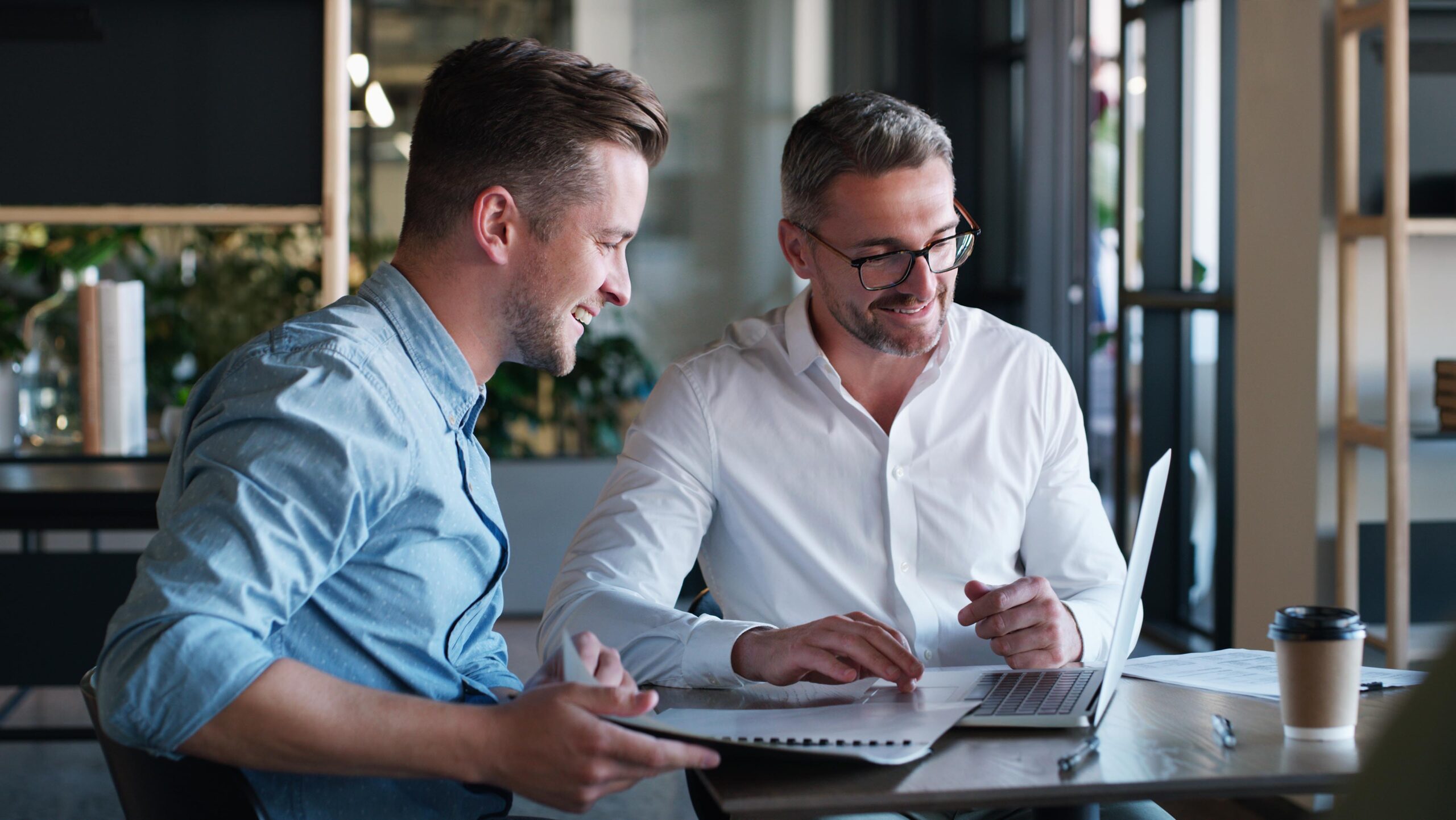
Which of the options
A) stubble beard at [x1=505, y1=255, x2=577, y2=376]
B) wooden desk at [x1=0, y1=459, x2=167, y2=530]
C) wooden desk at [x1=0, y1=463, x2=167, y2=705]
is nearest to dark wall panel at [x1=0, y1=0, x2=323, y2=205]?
wooden desk at [x1=0, y1=463, x2=167, y2=705]

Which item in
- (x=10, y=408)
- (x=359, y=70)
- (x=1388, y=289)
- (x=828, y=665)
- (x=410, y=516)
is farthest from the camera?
(x=359, y=70)

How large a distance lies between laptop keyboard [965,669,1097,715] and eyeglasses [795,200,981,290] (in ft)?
2.10

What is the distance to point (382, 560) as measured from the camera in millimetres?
1190

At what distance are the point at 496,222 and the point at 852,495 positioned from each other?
690 millimetres

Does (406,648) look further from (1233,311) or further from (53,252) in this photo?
(53,252)

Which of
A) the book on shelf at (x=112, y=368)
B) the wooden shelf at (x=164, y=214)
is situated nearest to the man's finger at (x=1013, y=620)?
the wooden shelf at (x=164, y=214)

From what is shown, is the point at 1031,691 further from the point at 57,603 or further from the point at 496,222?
the point at 57,603

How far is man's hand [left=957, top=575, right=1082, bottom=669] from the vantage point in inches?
55.9

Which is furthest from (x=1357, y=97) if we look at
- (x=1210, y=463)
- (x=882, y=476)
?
(x=882, y=476)

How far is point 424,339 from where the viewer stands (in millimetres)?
1335

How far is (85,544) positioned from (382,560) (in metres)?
5.72

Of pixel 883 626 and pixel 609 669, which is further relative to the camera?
pixel 883 626

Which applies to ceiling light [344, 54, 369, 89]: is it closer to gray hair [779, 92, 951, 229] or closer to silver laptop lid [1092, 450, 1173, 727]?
gray hair [779, 92, 951, 229]

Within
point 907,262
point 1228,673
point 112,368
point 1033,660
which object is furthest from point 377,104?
point 1228,673
